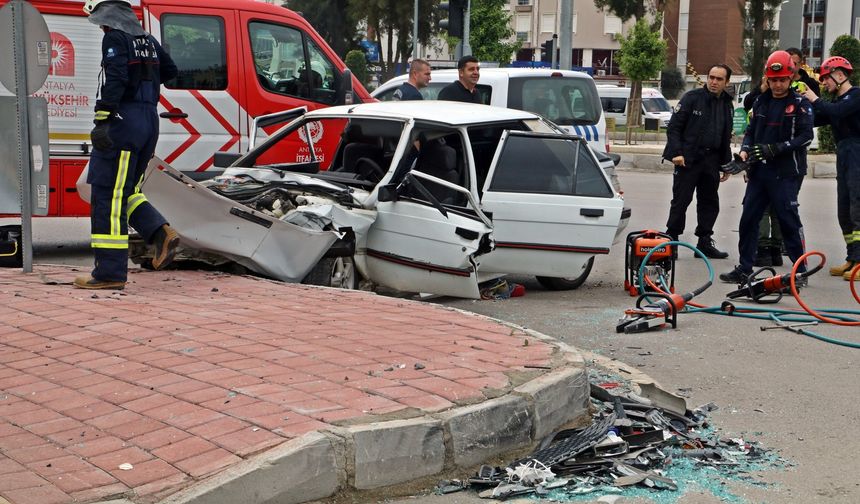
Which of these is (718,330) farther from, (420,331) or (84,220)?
(84,220)

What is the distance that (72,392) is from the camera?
16.3 ft

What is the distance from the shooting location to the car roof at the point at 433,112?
8875 mm

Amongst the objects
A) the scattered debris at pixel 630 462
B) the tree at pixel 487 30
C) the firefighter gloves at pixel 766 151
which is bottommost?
the scattered debris at pixel 630 462

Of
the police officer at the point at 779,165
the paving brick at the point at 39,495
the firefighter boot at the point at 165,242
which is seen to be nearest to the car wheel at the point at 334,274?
the firefighter boot at the point at 165,242

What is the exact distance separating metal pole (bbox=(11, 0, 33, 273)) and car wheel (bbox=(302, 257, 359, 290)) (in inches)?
79.7

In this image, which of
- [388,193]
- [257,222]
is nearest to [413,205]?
[388,193]

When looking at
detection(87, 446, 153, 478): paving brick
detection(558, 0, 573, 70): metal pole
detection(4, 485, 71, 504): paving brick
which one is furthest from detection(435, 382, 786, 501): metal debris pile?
detection(558, 0, 573, 70): metal pole

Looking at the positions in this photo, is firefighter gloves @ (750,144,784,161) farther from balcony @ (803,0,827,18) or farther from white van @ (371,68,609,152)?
balcony @ (803,0,827,18)

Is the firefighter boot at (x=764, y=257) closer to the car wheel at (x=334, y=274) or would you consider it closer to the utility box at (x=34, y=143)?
the car wheel at (x=334, y=274)

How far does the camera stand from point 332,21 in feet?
208

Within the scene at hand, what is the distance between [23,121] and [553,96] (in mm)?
7472

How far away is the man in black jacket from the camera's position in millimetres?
11500

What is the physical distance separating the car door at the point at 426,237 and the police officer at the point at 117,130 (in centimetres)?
183

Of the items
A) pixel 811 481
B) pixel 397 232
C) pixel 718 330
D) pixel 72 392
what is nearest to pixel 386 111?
pixel 397 232
